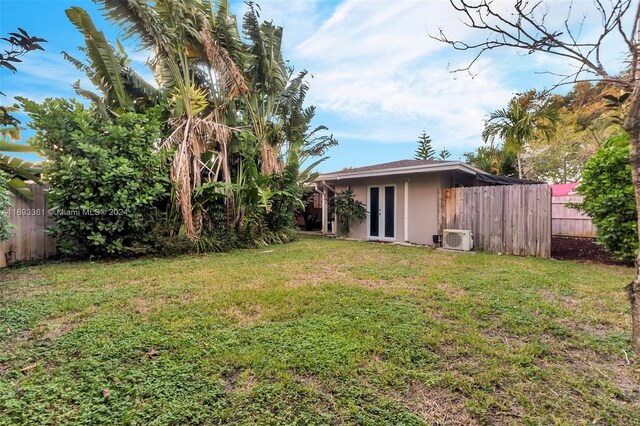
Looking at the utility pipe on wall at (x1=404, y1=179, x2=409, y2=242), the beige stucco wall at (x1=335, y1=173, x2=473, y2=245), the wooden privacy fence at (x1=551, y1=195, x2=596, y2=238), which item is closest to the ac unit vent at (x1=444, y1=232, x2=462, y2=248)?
the beige stucco wall at (x1=335, y1=173, x2=473, y2=245)

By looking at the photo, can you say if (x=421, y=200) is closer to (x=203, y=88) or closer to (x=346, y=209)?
(x=346, y=209)

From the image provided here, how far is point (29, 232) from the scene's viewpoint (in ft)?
→ 20.5

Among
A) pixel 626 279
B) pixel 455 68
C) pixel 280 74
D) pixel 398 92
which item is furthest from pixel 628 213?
pixel 280 74

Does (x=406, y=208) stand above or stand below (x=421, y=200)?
below

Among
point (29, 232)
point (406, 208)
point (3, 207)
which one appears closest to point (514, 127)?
point (406, 208)

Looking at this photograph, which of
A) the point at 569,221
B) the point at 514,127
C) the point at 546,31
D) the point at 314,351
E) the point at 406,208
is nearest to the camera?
the point at 546,31

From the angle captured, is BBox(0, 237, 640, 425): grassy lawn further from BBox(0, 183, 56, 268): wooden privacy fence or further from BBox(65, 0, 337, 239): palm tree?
BBox(65, 0, 337, 239): palm tree

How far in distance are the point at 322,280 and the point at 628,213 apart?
631 cm

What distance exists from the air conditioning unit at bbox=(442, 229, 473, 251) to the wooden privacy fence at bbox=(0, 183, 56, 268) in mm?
10143

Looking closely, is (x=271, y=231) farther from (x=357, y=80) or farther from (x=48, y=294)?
(x=357, y=80)

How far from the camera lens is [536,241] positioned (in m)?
7.57

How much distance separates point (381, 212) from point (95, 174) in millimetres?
8562

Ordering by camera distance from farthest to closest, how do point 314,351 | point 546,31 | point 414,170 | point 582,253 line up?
point 414,170, point 582,253, point 314,351, point 546,31

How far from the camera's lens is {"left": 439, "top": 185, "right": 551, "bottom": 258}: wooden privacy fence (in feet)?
24.6
